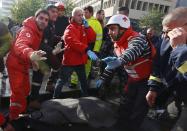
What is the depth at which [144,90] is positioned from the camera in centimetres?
418

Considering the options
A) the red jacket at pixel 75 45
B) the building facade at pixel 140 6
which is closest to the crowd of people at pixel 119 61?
the red jacket at pixel 75 45

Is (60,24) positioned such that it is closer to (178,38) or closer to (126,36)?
(126,36)

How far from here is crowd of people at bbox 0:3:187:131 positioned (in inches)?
119

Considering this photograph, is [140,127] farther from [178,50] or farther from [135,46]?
[178,50]

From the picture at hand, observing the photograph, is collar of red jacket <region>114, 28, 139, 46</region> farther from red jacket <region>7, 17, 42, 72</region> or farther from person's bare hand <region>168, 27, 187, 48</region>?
person's bare hand <region>168, 27, 187, 48</region>

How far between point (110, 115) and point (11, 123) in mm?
1195

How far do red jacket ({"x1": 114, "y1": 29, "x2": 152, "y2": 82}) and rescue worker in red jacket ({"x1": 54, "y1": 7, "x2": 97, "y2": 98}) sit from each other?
1399mm

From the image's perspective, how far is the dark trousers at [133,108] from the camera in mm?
4180

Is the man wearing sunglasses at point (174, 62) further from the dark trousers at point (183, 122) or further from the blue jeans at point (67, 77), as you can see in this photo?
the blue jeans at point (67, 77)

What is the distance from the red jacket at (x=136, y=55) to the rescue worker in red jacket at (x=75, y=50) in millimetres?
1399

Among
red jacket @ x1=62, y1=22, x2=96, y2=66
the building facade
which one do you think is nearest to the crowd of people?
red jacket @ x1=62, y1=22, x2=96, y2=66

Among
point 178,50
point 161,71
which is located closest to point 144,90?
point 161,71

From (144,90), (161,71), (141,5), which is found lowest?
(141,5)

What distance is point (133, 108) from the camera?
427cm
